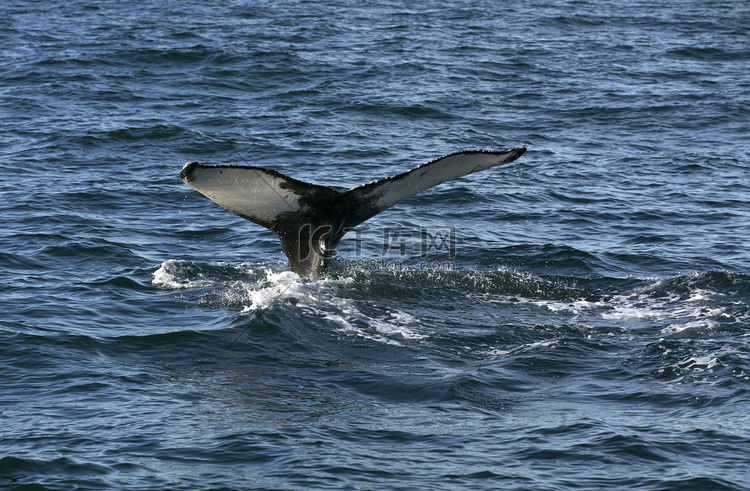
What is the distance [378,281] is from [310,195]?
7.19 feet

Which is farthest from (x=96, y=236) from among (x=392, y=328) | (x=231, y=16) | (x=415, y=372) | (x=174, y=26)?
(x=231, y=16)

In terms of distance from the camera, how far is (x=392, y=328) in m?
8.64

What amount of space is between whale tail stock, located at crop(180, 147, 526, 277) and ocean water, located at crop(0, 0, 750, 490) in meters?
0.91

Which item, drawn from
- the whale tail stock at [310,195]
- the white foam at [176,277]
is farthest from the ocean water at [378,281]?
the whale tail stock at [310,195]

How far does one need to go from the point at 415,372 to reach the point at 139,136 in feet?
36.3

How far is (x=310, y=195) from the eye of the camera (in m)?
8.08

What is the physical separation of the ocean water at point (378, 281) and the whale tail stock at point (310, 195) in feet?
2.99

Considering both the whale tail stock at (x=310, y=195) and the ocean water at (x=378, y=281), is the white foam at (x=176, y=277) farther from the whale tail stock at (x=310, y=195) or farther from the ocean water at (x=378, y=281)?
the whale tail stock at (x=310, y=195)

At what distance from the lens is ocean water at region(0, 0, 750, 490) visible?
6.15 m

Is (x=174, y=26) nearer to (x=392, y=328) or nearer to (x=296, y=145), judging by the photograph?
(x=296, y=145)

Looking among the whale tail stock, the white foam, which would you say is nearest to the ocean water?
the white foam
